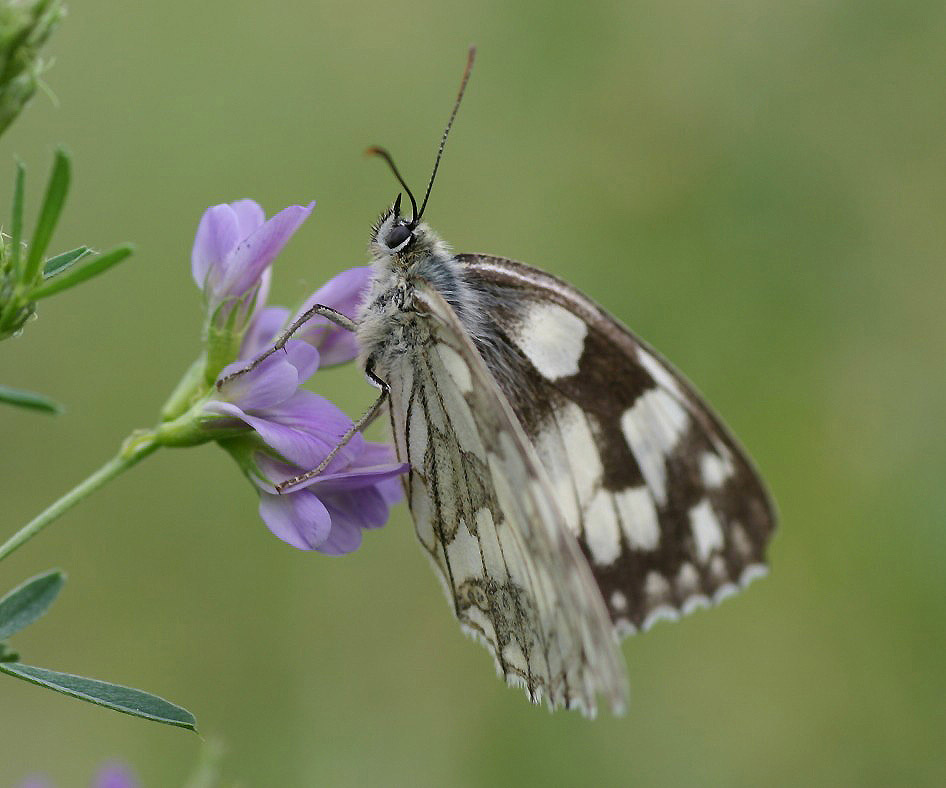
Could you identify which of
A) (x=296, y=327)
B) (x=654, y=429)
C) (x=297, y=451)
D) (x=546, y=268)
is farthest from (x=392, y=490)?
(x=546, y=268)

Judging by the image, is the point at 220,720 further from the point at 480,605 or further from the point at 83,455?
the point at 480,605

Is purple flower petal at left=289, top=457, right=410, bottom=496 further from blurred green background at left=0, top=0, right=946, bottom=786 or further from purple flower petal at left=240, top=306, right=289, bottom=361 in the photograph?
blurred green background at left=0, top=0, right=946, bottom=786

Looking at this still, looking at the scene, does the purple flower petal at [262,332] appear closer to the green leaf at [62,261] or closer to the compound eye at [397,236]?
the compound eye at [397,236]

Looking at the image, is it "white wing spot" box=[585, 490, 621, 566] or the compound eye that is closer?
the compound eye

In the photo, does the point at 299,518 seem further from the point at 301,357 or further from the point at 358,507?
the point at 301,357

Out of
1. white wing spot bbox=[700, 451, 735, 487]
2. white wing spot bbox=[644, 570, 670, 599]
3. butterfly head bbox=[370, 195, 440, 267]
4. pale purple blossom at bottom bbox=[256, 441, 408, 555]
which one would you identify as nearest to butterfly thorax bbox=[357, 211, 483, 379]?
butterfly head bbox=[370, 195, 440, 267]

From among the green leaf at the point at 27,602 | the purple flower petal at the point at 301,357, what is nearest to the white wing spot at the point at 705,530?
the purple flower petal at the point at 301,357
